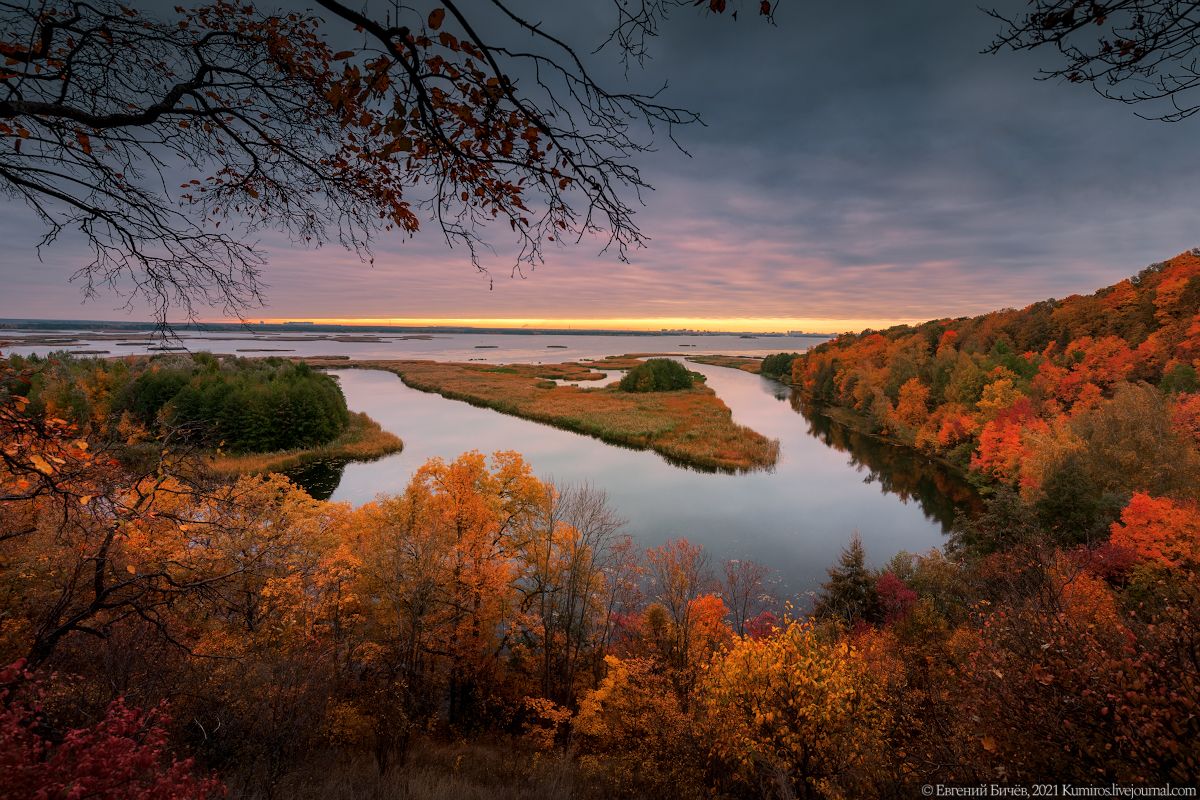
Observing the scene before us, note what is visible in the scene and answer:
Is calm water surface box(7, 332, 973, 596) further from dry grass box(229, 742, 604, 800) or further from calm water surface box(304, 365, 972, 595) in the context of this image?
dry grass box(229, 742, 604, 800)

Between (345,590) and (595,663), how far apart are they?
29.3ft

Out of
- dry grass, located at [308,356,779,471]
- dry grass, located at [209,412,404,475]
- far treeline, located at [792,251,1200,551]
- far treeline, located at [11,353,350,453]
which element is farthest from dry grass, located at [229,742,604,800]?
far treeline, located at [11,353,350,453]

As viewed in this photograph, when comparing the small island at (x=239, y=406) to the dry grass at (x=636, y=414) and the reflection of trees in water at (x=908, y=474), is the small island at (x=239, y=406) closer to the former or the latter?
the dry grass at (x=636, y=414)

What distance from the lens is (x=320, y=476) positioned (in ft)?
116

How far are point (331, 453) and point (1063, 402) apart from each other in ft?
206

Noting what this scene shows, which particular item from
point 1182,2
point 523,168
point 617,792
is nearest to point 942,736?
point 617,792

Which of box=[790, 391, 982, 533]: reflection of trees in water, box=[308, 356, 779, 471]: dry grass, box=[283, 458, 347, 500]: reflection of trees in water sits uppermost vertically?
box=[308, 356, 779, 471]: dry grass

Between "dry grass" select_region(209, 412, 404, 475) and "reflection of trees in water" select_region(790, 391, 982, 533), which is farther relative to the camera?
"dry grass" select_region(209, 412, 404, 475)

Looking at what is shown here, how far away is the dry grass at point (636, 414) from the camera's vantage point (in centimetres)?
4206

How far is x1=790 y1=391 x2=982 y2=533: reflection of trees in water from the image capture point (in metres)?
31.4

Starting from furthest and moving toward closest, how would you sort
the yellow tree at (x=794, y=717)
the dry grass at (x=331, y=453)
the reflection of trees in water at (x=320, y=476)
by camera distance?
the dry grass at (x=331, y=453) < the reflection of trees in water at (x=320, y=476) < the yellow tree at (x=794, y=717)

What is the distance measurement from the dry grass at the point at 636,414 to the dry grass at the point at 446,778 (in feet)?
100

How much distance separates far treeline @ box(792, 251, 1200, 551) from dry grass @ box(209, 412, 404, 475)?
141ft

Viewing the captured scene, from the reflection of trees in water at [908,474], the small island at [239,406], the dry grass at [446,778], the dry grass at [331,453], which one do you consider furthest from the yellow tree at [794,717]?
the small island at [239,406]
